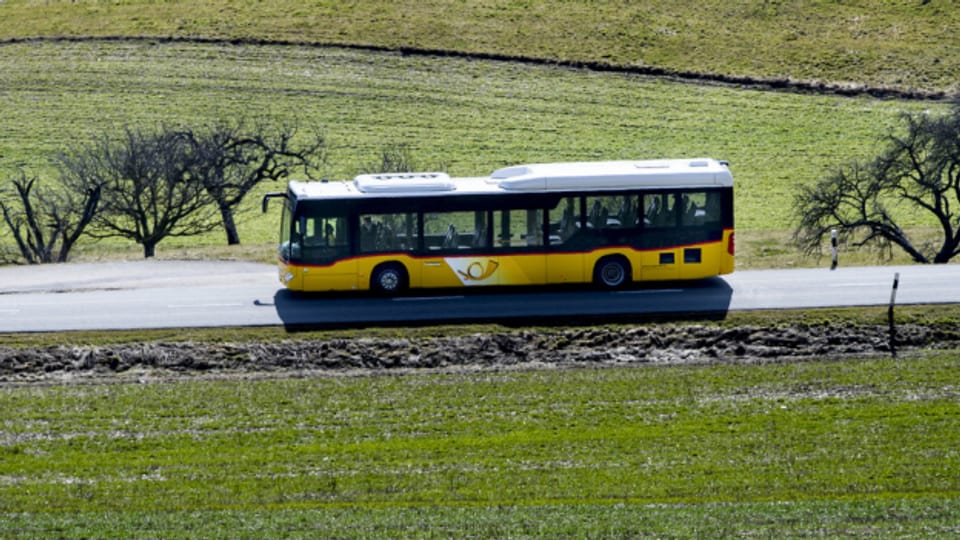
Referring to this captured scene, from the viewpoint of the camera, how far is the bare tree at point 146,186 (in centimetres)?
4706

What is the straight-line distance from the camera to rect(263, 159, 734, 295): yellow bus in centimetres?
2836

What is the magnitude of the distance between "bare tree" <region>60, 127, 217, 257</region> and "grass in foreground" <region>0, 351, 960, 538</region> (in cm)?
2429

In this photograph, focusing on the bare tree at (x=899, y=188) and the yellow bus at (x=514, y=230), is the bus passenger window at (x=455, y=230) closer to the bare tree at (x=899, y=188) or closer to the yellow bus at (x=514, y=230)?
the yellow bus at (x=514, y=230)

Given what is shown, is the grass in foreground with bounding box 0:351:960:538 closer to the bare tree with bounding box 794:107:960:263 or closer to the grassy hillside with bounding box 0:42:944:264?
the bare tree with bounding box 794:107:960:263

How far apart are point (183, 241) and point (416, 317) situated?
2719 centimetres

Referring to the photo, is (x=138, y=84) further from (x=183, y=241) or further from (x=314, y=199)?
(x=314, y=199)

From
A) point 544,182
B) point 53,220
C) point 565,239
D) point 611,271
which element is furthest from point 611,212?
point 53,220

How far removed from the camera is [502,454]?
19172mm

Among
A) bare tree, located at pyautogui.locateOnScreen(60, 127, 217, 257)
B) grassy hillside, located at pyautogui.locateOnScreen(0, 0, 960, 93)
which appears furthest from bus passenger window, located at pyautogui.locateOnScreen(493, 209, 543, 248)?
grassy hillside, located at pyautogui.locateOnScreen(0, 0, 960, 93)

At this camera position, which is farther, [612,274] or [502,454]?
[612,274]

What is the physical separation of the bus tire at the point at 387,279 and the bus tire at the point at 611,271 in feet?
13.7

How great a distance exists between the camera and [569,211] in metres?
28.6

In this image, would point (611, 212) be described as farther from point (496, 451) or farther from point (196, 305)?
point (496, 451)

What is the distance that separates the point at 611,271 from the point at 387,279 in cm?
479
